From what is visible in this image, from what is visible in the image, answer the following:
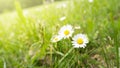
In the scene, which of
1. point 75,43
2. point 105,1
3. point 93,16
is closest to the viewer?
point 75,43

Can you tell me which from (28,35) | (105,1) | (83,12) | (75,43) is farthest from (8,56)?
(105,1)

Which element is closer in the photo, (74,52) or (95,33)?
(74,52)

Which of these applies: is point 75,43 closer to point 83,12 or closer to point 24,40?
point 24,40

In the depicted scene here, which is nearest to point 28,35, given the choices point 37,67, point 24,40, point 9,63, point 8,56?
point 24,40

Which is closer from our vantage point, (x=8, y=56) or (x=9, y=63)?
(x=9, y=63)

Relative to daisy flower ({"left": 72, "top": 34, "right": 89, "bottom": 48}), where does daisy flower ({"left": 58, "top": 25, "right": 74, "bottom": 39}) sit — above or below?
above

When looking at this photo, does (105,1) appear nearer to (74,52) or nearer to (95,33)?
(95,33)

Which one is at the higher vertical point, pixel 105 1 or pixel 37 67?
pixel 105 1

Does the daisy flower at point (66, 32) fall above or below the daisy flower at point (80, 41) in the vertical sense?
above

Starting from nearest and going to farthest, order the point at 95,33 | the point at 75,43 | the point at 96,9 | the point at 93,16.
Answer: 1. the point at 75,43
2. the point at 95,33
3. the point at 93,16
4. the point at 96,9
